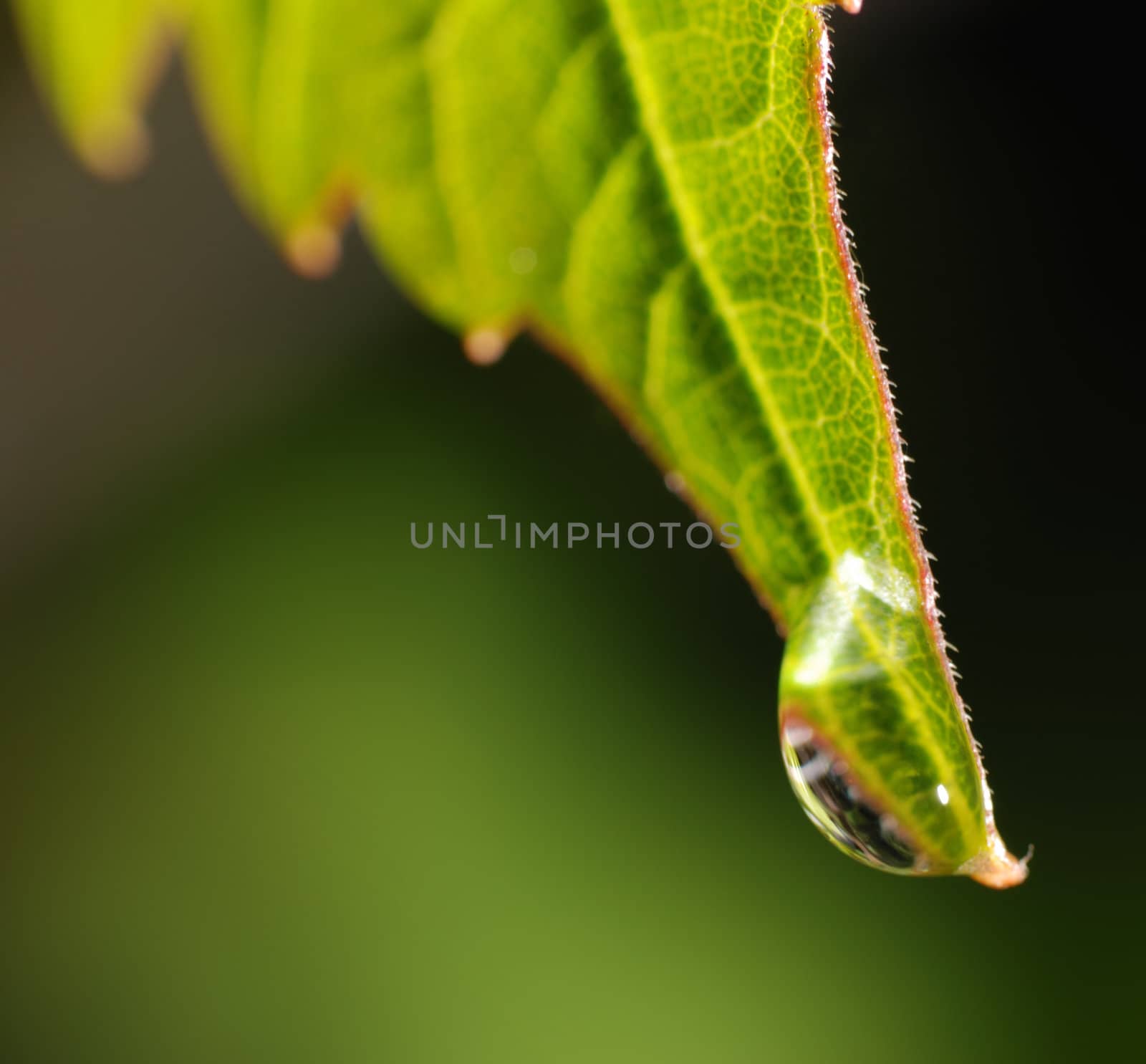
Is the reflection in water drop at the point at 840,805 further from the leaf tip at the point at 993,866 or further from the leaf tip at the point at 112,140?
the leaf tip at the point at 112,140

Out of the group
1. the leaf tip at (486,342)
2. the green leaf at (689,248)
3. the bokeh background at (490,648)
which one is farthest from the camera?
the bokeh background at (490,648)

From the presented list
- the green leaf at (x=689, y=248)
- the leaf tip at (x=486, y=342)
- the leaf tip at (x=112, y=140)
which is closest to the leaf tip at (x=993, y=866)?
the green leaf at (x=689, y=248)

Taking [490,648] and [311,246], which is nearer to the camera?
[311,246]

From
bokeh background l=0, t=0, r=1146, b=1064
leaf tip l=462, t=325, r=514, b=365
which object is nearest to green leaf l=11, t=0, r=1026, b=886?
leaf tip l=462, t=325, r=514, b=365

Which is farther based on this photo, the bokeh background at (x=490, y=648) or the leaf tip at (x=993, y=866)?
the bokeh background at (x=490, y=648)

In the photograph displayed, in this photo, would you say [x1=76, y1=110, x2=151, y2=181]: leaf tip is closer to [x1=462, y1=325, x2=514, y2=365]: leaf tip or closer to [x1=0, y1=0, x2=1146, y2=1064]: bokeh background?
[x1=462, y1=325, x2=514, y2=365]: leaf tip

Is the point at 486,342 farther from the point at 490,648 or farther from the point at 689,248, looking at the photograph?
the point at 490,648

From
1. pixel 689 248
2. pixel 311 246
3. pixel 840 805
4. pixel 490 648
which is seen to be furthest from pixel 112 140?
pixel 490 648

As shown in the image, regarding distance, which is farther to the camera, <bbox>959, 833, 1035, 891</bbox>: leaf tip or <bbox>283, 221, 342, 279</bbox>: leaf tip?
<bbox>283, 221, 342, 279</bbox>: leaf tip
